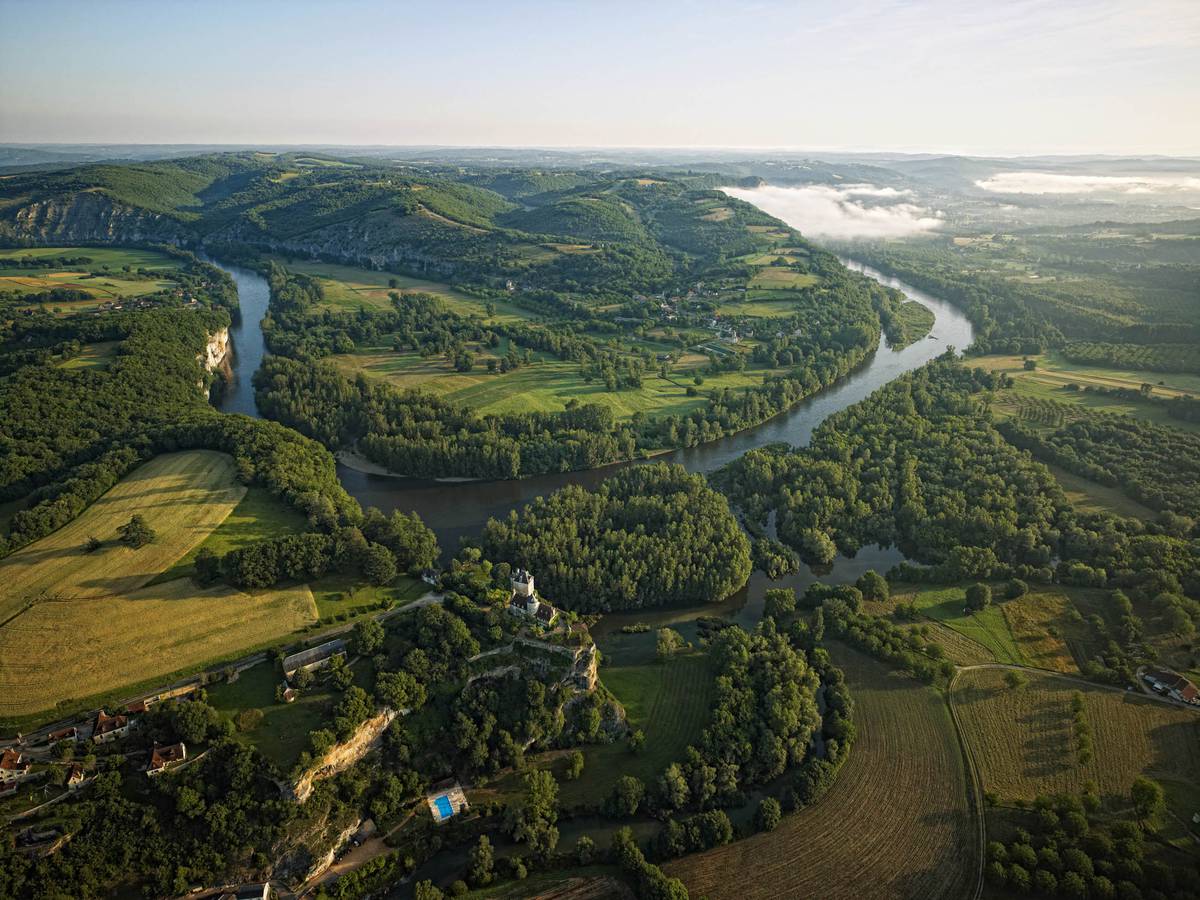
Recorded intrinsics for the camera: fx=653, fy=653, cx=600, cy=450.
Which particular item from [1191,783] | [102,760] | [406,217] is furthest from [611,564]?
[406,217]

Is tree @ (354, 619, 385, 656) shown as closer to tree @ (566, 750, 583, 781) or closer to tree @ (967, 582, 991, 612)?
tree @ (566, 750, 583, 781)

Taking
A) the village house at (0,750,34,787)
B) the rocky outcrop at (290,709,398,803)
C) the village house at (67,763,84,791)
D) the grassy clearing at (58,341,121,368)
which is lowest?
the rocky outcrop at (290,709,398,803)

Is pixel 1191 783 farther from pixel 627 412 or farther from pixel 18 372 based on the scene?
pixel 18 372

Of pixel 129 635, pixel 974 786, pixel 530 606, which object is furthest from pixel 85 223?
A: pixel 974 786

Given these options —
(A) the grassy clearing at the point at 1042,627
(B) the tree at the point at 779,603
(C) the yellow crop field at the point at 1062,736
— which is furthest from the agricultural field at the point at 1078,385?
(B) the tree at the point at 779,603

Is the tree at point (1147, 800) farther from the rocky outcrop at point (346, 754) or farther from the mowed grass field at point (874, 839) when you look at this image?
the rocky outcrop at point (346, 754)

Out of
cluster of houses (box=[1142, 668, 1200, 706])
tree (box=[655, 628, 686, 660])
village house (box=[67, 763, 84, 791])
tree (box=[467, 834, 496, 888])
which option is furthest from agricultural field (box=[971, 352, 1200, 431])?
village house (box=[67, 763, 84, 791])

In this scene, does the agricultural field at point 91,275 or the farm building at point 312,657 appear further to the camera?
the agricultural field at point 91,275
